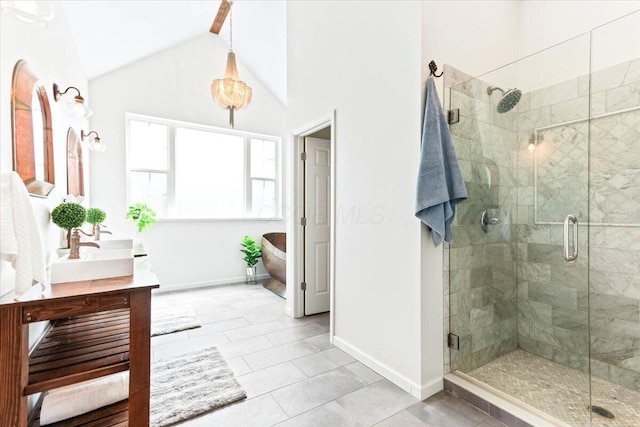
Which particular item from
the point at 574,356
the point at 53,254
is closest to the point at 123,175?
the point at 53,254

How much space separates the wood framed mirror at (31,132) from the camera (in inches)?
60.3

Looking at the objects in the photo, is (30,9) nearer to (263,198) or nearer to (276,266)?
(276,266)

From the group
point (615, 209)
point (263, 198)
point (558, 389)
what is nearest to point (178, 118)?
point (263, 198)

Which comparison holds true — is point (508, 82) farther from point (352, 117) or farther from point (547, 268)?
point (547, 268)

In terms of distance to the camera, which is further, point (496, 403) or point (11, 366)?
point (496, 403)

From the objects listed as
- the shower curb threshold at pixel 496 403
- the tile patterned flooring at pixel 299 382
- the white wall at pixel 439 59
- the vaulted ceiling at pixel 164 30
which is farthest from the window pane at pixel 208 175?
the shower curb threshold at pixel 496 403

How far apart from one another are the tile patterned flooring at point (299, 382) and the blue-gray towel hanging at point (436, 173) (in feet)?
3.49

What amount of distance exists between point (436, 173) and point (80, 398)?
2388mm

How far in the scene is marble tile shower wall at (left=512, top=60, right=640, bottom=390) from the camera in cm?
196

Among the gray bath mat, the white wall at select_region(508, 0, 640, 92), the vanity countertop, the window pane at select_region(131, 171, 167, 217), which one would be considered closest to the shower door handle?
the white wall at select_region(508, 0, 640, 92)

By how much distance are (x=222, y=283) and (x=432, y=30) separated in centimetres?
442

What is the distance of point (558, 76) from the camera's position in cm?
211

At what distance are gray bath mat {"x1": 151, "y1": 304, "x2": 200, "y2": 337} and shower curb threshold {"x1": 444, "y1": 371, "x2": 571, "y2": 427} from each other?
2.46 metres

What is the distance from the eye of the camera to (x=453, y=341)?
2062mm
